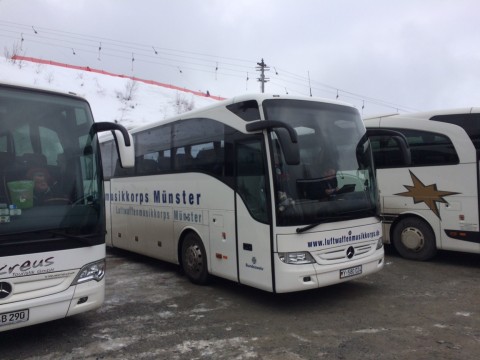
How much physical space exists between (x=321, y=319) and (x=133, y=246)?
521 cm

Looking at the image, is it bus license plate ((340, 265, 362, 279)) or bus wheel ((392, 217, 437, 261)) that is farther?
bus wheel ((392, 217, 437, 261))

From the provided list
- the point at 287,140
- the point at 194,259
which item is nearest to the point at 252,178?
the point at 287,140

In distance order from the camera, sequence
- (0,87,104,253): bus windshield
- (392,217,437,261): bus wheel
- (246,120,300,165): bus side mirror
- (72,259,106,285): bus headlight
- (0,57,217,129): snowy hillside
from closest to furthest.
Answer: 1. (0,87,104,253): bus windshield
2. (72,259,106,285): bus headlight
3. (246,120,300,165): bus side mirror
4. (392,217,437,261): bus wheel
5. (0,57,217,129): snowy hillside

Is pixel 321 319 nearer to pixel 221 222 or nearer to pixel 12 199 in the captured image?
pixel 221 222

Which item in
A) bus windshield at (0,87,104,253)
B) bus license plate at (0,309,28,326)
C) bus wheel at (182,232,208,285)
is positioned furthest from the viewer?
bus wheel at (182,232,208,285)

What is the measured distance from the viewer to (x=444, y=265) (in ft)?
29.0

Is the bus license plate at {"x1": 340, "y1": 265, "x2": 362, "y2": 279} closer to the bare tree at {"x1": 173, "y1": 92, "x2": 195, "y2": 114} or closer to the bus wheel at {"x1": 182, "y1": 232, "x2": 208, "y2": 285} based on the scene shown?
the bus wheel at {"x1": 182, "y1": 232, "x2": 208, "y2": 285}

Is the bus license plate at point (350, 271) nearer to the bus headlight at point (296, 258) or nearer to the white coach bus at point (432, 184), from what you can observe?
the bus headlight at point (296, 258)

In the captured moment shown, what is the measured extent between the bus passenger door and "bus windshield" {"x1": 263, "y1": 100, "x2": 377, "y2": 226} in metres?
0.29

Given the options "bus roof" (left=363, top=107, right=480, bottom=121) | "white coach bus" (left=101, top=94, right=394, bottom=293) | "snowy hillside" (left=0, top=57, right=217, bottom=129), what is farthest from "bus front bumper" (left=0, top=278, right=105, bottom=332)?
"snowy hillside" (left=0, top=57, right=217, bottom=129)

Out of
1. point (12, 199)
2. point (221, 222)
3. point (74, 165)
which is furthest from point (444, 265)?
point (12, 199)

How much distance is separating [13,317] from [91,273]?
0.92 metres

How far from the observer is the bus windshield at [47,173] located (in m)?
4.66

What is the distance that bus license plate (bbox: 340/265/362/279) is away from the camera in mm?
6191
